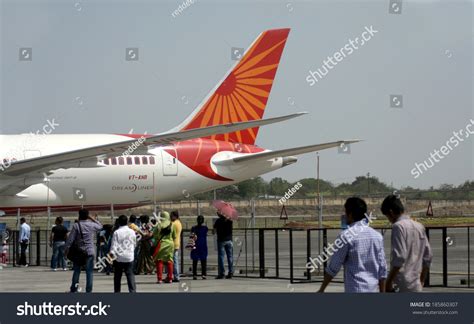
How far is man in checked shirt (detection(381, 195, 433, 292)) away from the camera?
9.81 meters

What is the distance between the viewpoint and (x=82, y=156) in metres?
28.5

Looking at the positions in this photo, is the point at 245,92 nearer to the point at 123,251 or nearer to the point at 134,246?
the point at 134,246

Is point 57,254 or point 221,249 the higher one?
point 221,249

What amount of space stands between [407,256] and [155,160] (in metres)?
27.1

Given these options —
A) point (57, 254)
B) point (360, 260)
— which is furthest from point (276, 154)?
point (360, 260)

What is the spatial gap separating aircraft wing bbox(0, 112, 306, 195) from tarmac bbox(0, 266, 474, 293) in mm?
4890

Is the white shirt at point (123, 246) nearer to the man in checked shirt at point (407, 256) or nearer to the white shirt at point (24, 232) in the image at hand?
the man in checked shirt at point (407, 256)

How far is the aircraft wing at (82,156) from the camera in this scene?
2678cm

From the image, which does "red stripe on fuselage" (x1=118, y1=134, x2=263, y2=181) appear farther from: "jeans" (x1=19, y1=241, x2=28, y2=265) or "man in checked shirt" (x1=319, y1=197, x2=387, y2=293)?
"man in checked shirt" (x1=319, y1=197, x2=387, y2=293)

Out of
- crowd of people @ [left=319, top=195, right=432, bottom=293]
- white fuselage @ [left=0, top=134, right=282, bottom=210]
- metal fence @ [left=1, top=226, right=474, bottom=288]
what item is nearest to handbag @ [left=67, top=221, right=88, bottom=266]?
metal fence @ [left=1, top=226, right=474, bottom=288]

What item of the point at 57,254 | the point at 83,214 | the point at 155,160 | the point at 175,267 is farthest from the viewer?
the point at 155,160

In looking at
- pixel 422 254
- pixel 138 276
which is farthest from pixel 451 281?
pixel 422 254

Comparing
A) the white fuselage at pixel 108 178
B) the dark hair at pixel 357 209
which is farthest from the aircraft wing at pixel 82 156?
the dark hair at pixel 357 209

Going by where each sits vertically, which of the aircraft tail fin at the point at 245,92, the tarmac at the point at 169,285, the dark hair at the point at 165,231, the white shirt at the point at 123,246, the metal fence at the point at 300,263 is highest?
the aircraft tail fin at the point at 245,92
